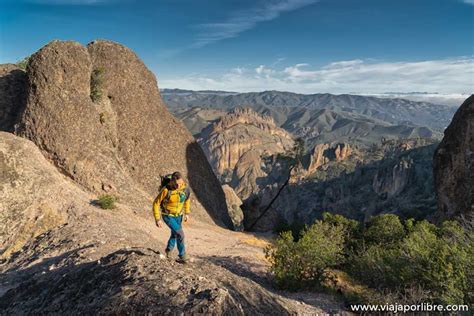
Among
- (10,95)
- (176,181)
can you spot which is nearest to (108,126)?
(10,95)

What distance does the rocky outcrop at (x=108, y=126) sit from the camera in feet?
87.9

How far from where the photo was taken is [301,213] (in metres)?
132

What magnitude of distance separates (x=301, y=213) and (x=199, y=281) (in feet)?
416

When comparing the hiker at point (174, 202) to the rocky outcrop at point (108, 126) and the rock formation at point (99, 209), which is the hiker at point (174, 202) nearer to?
the rock formation at point (99, 209)

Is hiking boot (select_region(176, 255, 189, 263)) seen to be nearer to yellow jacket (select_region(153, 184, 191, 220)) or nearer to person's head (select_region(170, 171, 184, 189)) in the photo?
yellow jacket (select_region(153, 184, 191, 220))

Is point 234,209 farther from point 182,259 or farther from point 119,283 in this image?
point 119,283

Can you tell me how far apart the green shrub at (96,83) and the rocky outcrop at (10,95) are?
566 centimetres

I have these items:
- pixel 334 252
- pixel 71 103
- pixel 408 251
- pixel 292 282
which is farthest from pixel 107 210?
pixel 408 251

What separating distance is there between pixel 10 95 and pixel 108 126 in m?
8.34

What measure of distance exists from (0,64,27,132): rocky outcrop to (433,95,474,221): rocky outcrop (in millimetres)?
40340

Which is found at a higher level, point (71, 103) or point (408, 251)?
point (71, 103)

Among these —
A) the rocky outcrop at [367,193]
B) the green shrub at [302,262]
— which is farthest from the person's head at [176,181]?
the rocky outcrop at [367,193]

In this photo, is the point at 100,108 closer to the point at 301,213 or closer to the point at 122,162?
the point at 122,162

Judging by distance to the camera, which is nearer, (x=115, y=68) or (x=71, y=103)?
(x=71, y=103)
